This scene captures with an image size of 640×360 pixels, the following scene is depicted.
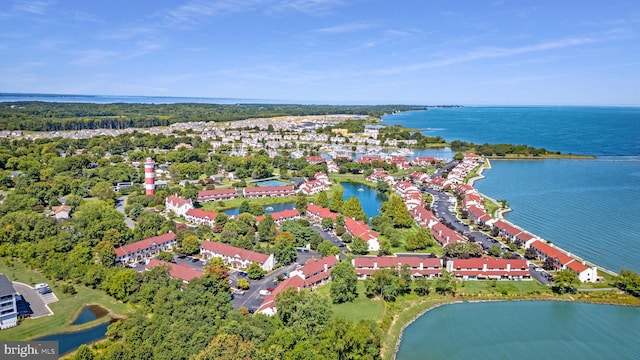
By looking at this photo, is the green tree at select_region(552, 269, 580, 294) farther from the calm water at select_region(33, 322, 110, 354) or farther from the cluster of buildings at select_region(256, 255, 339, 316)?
the calm water at select_region(33, 322, 110, 354)

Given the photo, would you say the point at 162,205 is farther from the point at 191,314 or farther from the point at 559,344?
the point at 559,344

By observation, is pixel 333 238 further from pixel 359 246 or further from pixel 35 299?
pixel 35 299

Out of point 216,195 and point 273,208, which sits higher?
point 216,195

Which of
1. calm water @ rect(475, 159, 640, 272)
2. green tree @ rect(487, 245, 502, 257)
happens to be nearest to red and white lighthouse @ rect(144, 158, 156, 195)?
green tree @ rect(487, 245, 502, 257)

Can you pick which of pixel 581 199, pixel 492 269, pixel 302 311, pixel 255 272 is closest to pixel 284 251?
pixel 255 272

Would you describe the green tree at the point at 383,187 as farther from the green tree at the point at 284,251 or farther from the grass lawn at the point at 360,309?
the grass lawn at the point at 360,309

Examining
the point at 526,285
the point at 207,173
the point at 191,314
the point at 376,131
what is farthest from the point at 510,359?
the point at 376,131

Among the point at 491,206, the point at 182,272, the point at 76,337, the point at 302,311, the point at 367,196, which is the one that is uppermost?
the point at 491,206
